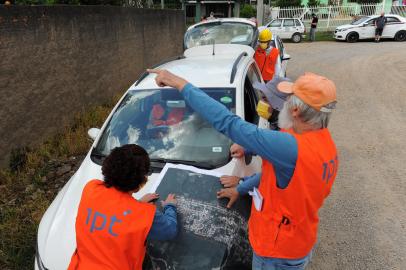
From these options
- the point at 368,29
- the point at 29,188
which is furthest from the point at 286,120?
the point at 368,29

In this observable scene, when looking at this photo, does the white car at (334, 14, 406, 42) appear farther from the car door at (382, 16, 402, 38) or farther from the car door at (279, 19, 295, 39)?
the car door at (279, 19, 295, 39)

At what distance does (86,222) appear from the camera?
196 centimetres

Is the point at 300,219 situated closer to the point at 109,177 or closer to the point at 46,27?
the point at 109,177

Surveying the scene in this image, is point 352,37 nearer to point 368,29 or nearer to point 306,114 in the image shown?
point 368,29

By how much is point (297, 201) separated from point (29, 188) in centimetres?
405

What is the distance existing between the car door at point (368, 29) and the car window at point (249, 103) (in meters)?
19.2

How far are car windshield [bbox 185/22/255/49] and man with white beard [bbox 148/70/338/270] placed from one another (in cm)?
740

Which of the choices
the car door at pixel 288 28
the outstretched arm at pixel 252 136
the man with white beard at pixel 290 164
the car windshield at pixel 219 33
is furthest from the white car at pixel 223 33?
the car door at pixel 288 28

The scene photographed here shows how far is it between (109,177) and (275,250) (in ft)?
3.17

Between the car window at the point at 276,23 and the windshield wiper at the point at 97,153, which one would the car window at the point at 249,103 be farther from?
the car window at the point at 276,23

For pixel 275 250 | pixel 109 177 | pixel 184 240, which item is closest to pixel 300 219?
pixel 275 250

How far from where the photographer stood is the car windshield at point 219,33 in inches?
362

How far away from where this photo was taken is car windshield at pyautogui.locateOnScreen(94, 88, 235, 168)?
10.4ft

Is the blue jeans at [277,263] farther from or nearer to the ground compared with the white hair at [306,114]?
nearer to the ground
